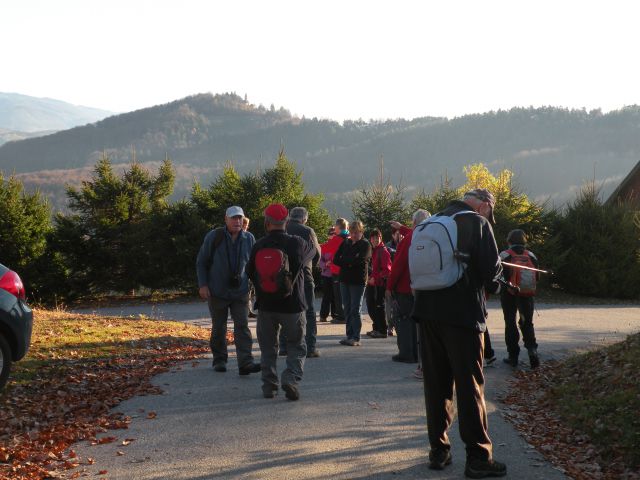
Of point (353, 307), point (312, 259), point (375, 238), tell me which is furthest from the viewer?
point (375, 238)

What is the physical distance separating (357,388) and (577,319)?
1191 cm

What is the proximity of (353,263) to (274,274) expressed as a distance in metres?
4.37

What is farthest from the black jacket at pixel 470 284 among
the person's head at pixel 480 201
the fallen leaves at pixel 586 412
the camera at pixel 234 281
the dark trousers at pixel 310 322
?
the dark trousers at pixel 310 322

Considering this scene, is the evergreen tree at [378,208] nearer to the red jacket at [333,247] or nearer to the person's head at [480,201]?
the red jacket at [333,247]

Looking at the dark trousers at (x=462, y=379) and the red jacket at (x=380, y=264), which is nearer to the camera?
the dark trousers at (x=462, y=379)

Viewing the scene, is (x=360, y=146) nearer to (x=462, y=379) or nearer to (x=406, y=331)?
(x=406, y=331)

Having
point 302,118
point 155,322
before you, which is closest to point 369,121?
point 302,118

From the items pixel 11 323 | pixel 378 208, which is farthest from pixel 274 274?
pixel 378 208

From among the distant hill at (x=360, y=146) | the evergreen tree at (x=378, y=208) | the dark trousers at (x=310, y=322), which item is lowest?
the dark trousers at (x=310, y=322)

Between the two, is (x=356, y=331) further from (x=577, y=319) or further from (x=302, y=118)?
(x=302, y=118)

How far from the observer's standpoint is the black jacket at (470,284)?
548 centimetres

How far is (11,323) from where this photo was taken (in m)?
7.68

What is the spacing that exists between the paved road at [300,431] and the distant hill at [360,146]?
10813cm

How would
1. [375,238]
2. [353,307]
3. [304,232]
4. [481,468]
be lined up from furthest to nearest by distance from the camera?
[375,238]
[353,307]
[304,232]
[481,468]
